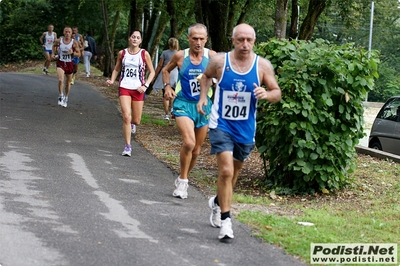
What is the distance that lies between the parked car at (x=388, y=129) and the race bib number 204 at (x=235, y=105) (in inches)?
413

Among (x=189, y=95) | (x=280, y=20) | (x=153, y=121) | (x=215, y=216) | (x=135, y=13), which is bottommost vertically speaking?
(x=153, y=121)

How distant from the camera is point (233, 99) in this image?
732cm

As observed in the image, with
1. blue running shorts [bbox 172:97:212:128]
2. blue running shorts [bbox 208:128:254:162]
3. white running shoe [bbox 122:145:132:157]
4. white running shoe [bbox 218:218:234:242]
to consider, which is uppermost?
blue running shorts [bbox 172:97:212:128]

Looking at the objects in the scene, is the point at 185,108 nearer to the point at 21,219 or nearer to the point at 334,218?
the point at 334,218

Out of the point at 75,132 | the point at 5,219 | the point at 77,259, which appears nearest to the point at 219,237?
the point at 77,259

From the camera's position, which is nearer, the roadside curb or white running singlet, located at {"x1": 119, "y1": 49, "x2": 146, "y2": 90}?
white running singlet, located at {"x1": 119, "y1": 49, "x2": 146, "y2": 90}

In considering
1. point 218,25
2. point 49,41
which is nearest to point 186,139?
point 218,25

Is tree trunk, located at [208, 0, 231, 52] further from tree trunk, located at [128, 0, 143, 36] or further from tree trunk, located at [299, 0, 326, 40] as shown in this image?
tree trunk, located at [128, 0, 143, 36]

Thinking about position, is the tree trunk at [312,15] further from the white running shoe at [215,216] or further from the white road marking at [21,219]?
the white running shoe at [215,216]

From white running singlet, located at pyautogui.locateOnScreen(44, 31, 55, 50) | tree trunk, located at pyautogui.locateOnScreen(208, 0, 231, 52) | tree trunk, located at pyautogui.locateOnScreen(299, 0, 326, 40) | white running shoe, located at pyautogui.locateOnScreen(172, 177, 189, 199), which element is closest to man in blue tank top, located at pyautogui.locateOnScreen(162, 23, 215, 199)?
white running shoe, located at pyautogui.locateOnScreen(172, 177, 189, 199)

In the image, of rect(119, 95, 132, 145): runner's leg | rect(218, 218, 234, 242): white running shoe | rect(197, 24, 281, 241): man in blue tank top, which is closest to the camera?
rect(218, 218, 234, 242): white running shoe

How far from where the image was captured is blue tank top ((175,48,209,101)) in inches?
365

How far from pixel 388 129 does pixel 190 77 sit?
30.8 ft

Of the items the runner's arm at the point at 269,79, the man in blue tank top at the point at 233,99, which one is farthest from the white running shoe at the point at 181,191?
the runner's arm at the point at 269,79
